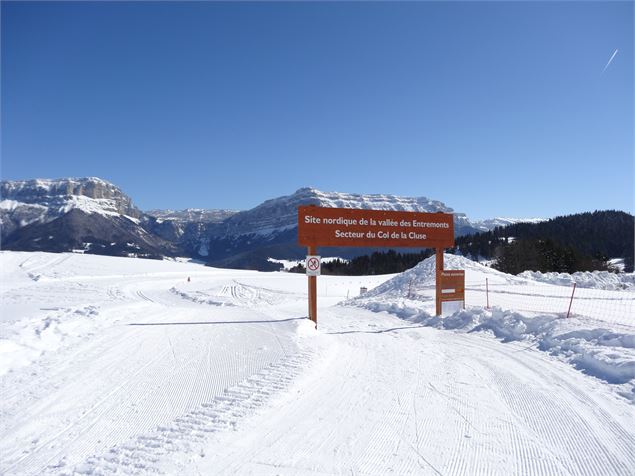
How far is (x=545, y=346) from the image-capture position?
8906 mm

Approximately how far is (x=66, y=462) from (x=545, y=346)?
9.02 metres

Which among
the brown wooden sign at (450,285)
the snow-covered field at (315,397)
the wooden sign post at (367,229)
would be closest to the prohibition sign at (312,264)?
the wooden sign post at (367,229)

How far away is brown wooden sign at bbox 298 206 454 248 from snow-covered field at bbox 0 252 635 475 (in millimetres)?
3085

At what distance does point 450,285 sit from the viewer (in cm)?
1453

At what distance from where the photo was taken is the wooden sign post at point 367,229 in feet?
41.9

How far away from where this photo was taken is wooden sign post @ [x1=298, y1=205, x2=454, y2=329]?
41.9 ft

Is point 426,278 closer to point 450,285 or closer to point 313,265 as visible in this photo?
point 450,285

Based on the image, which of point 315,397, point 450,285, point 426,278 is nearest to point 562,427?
point 315,397

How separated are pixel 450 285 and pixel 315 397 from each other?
1004cm

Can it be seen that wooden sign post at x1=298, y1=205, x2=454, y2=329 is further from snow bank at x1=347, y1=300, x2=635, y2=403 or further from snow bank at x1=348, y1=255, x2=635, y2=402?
snow bank at x1=347, y1=300, x2=635, y2=403

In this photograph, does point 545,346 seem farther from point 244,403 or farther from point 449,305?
point 244,403

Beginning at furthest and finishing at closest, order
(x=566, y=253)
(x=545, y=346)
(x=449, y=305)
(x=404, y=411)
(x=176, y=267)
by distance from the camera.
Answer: (x=566, y=253)
(x=176, y=267)
(x=449, y=305)
(x=545, y=346)
(x=404, y=411)

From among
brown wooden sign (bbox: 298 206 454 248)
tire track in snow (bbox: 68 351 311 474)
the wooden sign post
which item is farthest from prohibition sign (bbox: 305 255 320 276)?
tire track in snow (bbox: 68 351 311 474)

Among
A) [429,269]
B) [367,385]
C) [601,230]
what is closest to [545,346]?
[367,385]
